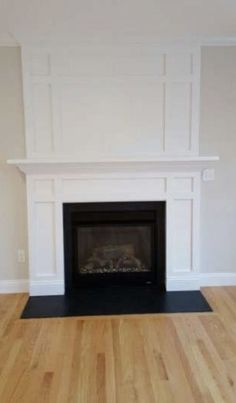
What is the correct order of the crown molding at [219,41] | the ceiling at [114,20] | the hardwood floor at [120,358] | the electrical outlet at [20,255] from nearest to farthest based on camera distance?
the hardwood floor at [120,358], the ceiling at [114,20], the crown molding at [219,41], the electrical outlet at [20,255]

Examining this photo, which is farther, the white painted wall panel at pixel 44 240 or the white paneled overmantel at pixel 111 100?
the white painted wall panel at pixel 44 240

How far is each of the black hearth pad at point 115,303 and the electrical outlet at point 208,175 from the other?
1148 mm

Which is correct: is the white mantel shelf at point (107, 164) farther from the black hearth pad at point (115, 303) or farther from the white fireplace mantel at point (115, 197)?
the black hearth pad at point (115, 303)

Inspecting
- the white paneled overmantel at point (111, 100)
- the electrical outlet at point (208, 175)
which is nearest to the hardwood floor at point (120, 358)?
the electrical outlet at point (208, 175)

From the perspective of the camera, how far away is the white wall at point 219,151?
380 cm

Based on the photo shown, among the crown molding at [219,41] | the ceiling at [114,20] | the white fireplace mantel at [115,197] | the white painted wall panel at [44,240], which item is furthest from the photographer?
the white painted wall panel at [44,240]

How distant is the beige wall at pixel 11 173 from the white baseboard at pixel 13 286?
5 centimetres

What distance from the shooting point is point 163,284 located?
13.4 feet

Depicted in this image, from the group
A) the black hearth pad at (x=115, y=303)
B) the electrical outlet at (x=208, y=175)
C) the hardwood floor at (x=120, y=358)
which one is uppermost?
the electrical outlet at (x=208, y=175)

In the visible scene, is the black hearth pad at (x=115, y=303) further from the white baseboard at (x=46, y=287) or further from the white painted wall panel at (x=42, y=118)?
the white painted wall panel at (x=42, y=118)

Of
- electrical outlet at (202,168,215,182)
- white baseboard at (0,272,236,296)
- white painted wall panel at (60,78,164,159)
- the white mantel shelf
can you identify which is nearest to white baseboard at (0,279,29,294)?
white baseboard at (0,272,236,296)

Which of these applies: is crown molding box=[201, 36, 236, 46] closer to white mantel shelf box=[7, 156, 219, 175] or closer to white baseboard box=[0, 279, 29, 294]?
white mantel shelf box=[7, 156, 219, 175]

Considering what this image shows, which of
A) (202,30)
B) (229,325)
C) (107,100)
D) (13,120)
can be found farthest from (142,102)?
(229,325)

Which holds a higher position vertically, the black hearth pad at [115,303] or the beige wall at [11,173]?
the beige wall at [11,173]
